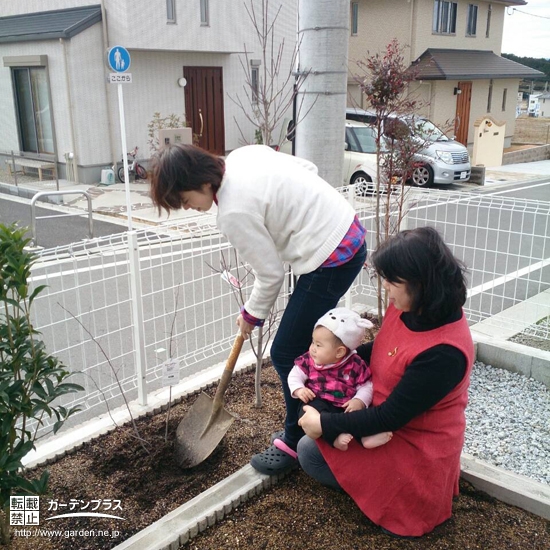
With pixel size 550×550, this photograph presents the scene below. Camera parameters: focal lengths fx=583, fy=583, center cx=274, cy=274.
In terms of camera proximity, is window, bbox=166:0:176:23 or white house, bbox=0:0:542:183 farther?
window, bbox=166:0:176:23

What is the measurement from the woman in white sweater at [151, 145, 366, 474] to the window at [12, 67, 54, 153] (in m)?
12.2

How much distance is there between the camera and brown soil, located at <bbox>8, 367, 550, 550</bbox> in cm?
218

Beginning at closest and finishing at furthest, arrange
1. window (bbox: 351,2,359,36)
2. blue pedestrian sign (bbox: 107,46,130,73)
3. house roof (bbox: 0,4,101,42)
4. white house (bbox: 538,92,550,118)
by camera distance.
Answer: blue pedestrian sign (bbox: 107,46,130,73) < house roof (bbox: 0,4,101,42) < window (bbox: 351,2,359,36) < white house (bbox: 538,92,550,118)

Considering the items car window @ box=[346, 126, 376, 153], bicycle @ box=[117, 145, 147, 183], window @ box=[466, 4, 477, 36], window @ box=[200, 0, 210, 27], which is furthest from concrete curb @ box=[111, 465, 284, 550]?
window @ box=[466, 4, 477, 36]

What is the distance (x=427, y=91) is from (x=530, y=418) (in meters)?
17.1

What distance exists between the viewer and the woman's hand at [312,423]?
2.11 meters

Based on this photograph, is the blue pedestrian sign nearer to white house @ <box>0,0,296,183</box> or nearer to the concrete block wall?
white house @ <box>0,0,296,183</box>

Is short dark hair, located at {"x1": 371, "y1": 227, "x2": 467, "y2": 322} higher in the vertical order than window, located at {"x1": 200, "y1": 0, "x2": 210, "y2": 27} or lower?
lower

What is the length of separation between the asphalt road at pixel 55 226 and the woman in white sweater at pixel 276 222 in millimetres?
6450

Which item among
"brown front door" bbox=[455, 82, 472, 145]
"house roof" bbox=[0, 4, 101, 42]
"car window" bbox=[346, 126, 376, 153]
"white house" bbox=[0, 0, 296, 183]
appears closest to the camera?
"house roof" bbox=[0, 4, 101, 42]

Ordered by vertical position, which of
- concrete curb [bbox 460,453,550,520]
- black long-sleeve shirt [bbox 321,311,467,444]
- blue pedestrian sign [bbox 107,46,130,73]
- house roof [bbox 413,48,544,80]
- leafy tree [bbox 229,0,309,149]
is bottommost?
concrete curb [bbox 460,453,550,520]

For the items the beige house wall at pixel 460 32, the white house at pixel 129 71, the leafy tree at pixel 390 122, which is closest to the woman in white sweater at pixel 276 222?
the leafy tree at pixel 390 122

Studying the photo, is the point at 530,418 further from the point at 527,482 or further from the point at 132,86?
the point at 132,86

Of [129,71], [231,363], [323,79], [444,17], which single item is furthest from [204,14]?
[231,363]
